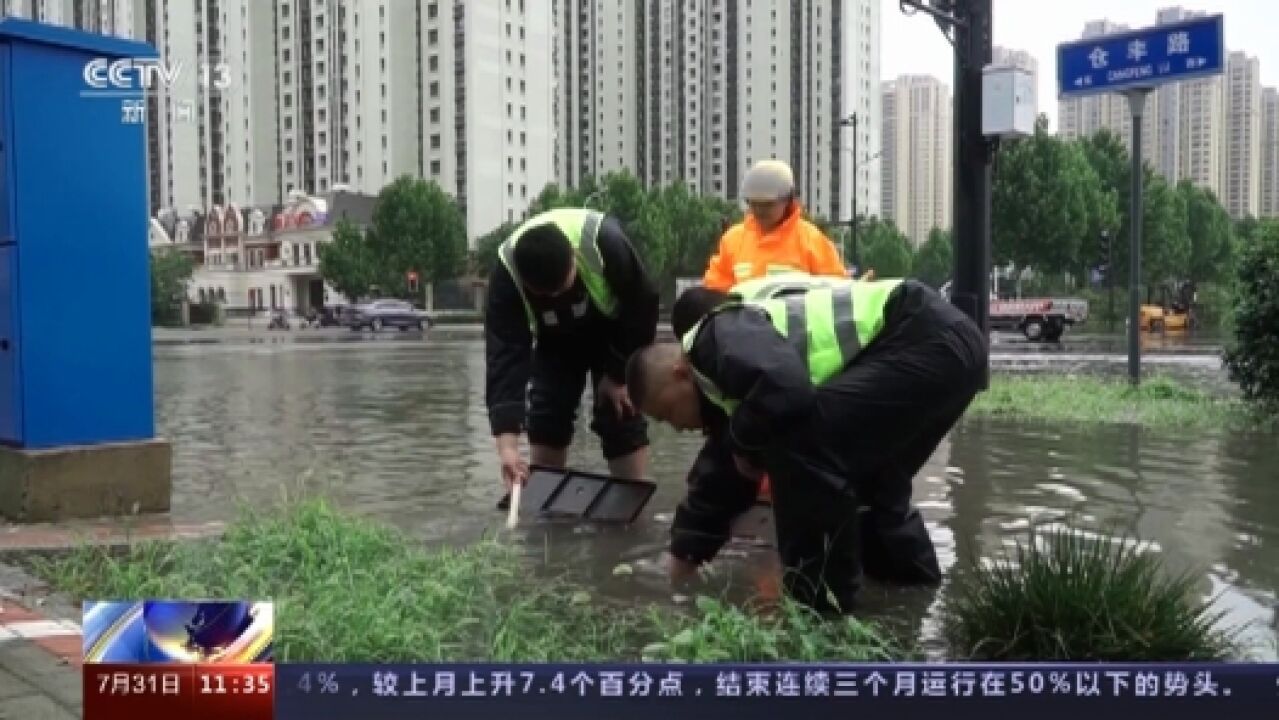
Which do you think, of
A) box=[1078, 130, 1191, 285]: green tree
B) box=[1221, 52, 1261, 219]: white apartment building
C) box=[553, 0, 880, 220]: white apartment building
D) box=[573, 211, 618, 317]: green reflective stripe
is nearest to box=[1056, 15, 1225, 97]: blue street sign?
box=[573, 211, 618, 317]: green reflective stripe

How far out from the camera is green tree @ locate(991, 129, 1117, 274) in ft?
148

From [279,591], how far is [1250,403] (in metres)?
8.06

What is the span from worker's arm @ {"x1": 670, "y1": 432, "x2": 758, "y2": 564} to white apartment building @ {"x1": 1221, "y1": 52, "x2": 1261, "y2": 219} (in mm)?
32983

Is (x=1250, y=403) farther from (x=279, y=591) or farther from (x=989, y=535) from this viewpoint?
(x=279, y=591)

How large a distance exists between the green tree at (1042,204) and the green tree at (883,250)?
17737 mm

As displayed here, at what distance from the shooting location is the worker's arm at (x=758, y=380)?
123 inches

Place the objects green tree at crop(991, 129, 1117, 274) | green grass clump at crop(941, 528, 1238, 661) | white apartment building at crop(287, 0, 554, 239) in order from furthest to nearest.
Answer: white apartment building at crop(287, 0, 554, 239)
green tree at crop(991, 129, 1117, 274)
green grass clump at crop(941, 528, 1238, 661)

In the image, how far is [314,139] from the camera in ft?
338

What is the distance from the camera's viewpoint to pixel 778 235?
5383mm

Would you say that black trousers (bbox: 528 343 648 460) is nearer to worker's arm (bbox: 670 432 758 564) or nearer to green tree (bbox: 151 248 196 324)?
worker's arm (bbox: 670 432 758 564)

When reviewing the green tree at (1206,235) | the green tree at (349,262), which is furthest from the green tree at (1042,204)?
the green tree at (349,262)

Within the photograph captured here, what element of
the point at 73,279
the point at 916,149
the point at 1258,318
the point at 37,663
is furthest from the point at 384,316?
the point at 37,663

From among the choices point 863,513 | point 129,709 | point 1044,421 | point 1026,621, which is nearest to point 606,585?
point 863,513

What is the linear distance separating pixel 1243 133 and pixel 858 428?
46676mm
